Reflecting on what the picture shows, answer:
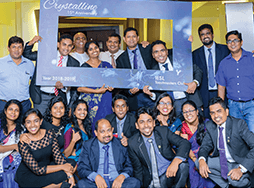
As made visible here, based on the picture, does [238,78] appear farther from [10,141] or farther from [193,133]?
[10,141]

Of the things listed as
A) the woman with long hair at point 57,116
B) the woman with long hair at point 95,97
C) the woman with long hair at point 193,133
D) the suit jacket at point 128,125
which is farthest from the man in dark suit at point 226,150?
the woman with long hair at point 57,116

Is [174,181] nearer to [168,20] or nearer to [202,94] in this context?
[202,94]

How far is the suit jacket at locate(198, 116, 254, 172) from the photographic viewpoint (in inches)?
118

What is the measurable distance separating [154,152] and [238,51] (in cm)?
184

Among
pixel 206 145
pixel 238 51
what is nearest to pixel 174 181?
pixel 206 145

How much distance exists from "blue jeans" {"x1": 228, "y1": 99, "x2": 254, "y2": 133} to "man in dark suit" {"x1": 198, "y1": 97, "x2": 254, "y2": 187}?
58 centimetres

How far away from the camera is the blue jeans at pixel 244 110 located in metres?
3.63

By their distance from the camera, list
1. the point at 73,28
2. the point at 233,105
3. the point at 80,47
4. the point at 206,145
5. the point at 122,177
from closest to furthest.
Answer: the point at 122,177
the point at 206,145
the point at 233,105
the point at 73,28
the point at 80,47

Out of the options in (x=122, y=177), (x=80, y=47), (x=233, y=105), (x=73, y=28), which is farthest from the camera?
(x=80, y=47)

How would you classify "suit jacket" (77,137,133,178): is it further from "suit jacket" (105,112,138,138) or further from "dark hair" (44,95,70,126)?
"dark hair" (44,95,70,126)

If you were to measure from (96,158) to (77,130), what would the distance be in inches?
24.5

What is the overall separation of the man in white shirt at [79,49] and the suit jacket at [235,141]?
85.5 inches

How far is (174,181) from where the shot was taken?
10.0 ft

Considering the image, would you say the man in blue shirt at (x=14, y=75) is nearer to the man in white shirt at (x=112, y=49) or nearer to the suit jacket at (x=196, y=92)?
the man in white shirt at (x=112, y=49)
